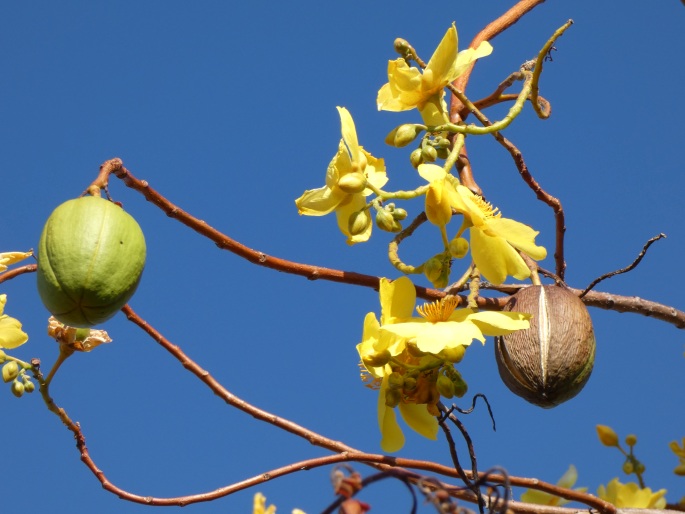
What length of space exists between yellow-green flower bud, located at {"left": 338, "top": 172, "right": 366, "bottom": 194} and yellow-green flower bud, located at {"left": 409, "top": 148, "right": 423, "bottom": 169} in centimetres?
8

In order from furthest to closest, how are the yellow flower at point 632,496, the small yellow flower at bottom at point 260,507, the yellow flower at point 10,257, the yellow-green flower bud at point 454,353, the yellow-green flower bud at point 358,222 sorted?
the yellow flower at point 10,257, the yellow flower at point 632,496, the yellow-green flower bud at point 358,222, the yellow-green flower bud at point 454,353, the small yellow flower at bottom at point 260,507

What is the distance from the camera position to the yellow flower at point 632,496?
1.68 meters

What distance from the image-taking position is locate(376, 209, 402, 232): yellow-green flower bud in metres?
1.37

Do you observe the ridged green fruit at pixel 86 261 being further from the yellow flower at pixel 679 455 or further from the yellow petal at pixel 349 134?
the yellow flower at pixel 679 455

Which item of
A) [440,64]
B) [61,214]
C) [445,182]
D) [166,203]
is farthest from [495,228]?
[61,214]

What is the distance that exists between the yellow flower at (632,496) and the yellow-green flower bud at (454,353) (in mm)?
659

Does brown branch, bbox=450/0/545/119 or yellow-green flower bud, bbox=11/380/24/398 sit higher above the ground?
brown branch, bbox=450/0/545/119

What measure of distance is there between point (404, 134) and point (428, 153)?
51 mm

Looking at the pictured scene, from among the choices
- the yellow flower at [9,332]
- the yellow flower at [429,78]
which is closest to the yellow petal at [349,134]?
the yellow flower at [429,78]

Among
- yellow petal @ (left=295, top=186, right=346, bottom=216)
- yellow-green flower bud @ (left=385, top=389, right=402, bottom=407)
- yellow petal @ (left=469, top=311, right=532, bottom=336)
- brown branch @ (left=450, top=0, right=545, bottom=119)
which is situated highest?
brown branch @ (left=450, top=0, right=545, bottom=119)

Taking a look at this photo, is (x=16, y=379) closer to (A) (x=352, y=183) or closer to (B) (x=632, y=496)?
(A) (x=352, y=183)

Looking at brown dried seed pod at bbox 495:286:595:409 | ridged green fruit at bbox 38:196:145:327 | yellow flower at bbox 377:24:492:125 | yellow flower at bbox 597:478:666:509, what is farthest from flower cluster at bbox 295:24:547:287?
yellow flower at bbox 597:478:666:509

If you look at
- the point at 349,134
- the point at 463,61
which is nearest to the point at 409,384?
the point at 349,134

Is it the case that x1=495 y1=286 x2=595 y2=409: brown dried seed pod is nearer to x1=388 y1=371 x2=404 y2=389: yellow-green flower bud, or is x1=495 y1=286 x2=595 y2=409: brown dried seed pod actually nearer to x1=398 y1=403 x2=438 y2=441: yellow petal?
x1=398 y1=403 x2=438 y2=441: yellow petal
